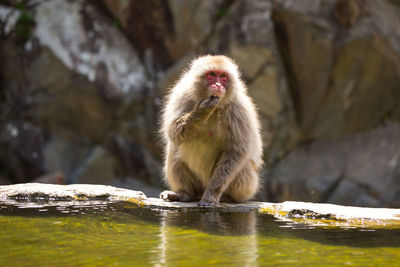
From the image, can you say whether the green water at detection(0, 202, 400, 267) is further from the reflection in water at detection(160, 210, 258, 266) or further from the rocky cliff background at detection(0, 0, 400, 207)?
the rocky cliff background at detection(0, 0, 400, 207)

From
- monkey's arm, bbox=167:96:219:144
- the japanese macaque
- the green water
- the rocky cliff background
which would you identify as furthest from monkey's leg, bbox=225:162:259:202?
the rocky cliff background

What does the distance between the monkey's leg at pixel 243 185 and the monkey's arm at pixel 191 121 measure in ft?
1.82

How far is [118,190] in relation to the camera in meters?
4.39

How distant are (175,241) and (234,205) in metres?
1.54

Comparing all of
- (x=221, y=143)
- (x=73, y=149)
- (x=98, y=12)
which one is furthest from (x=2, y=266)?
(x=98, y=12)

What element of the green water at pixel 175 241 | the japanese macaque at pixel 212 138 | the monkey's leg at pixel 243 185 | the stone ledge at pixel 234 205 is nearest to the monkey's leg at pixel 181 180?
the japanese macaque at pixel 212 138

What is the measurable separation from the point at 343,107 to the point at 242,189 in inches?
216

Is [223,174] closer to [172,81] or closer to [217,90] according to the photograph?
[217,90]

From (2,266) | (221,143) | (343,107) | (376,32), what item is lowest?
(2,266)

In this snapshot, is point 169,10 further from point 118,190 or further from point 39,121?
point 118,190

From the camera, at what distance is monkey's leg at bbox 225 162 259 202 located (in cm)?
445

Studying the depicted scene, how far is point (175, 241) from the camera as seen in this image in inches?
106

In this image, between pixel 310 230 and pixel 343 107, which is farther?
pixel 343 107

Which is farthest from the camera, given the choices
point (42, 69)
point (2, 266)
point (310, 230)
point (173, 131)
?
point (42, 69)
